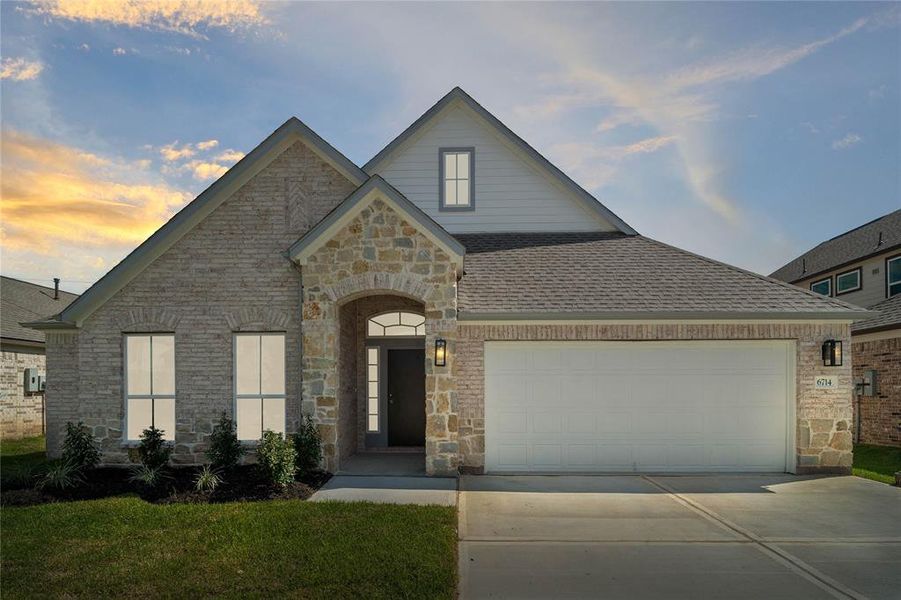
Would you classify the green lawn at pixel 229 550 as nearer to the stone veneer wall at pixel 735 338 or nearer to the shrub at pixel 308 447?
the shrub at pixel 308 447

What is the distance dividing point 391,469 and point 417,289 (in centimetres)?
334

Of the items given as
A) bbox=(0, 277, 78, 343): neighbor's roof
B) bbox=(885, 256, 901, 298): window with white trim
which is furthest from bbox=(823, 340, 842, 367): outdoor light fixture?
bbox=(0, 277, 78, 343): neighbor's roof

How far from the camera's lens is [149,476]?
353 inches

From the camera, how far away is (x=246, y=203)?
35.1 ft

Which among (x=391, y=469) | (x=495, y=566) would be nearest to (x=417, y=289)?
(x=391, y=469)

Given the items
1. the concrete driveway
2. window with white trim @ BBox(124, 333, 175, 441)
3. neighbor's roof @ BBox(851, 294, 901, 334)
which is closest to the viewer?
the concrete driveway

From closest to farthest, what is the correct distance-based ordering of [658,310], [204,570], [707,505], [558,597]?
[558,597]
[204,570]
[707,505]
[658,310]

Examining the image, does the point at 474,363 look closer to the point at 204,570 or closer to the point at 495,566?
the point at 495,566

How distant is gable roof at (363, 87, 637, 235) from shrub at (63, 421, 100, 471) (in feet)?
26.0

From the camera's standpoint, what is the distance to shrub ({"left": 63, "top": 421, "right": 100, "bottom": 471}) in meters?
9.60

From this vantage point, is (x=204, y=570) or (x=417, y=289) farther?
(x=417, y=289)

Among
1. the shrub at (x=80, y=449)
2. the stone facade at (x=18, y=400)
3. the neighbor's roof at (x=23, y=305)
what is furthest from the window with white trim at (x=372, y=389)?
the stone facade at (x=18, y=400)

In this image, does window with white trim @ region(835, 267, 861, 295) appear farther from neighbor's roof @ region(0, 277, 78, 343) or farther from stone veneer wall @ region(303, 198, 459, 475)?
neighbor's roof @ region(0, 277, 78, 343)

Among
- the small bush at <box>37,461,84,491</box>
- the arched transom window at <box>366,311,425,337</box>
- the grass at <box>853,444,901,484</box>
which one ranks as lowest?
the grass at <box>853,444,901,484</box>
